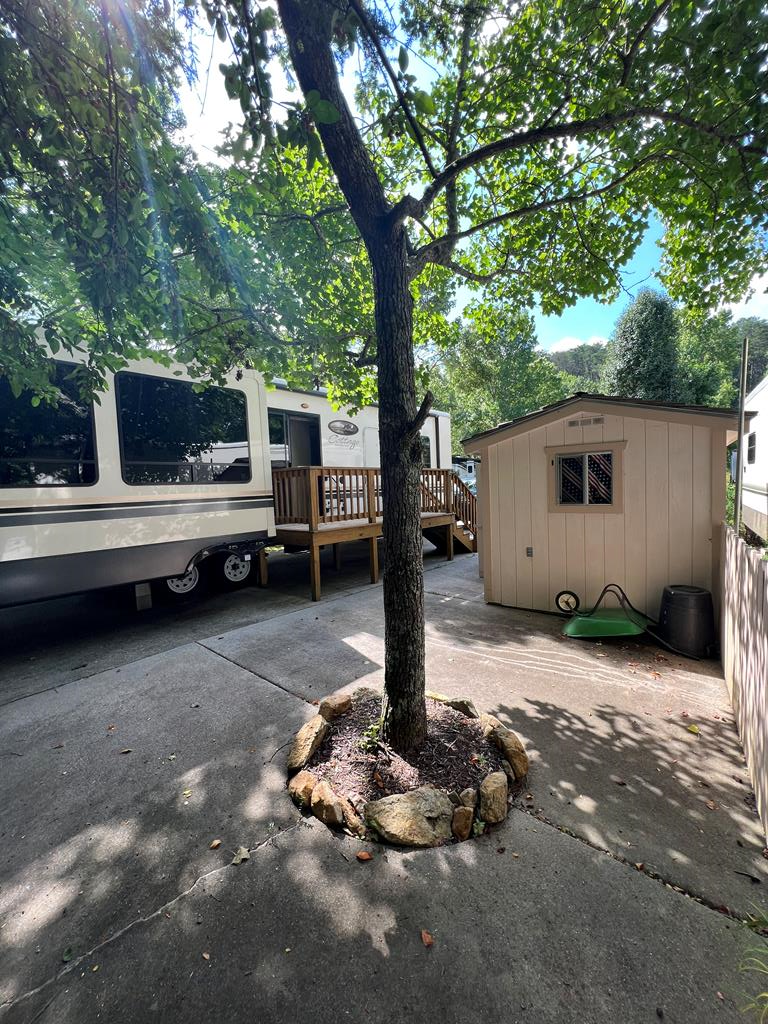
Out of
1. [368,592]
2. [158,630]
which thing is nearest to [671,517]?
[368,592]

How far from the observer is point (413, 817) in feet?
6.48

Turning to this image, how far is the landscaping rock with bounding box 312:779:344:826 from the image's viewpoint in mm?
2037

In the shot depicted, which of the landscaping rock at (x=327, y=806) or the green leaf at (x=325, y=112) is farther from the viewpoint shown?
the landscaping rock at (x=327, y=806)

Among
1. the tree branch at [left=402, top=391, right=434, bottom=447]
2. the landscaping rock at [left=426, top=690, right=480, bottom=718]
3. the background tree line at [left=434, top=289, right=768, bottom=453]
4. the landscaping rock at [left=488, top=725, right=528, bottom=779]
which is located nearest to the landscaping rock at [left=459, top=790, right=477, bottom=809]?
the landscaping rock at [left=488, top=725, right=528, bottom=779]

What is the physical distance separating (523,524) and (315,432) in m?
4.00

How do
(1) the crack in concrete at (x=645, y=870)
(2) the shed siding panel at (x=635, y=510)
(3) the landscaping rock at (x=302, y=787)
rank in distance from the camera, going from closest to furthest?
(1) the crack in concrete at (x=645, y=870)
(3) the landscaping rock at (x=302, y=787)
(2) the shed siding panel at (x=635, y=510)

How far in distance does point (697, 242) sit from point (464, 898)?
4.76 meters

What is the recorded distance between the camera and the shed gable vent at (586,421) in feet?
16.0

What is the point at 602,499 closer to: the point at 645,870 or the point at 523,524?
the point at 523,524

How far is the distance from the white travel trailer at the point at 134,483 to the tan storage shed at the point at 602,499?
139 centimetres

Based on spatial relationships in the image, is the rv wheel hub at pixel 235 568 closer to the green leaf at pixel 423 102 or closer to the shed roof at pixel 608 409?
the shed roof at pixel 608 409

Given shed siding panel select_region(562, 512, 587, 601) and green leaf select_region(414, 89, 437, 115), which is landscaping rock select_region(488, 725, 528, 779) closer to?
shed siding panel select_region(562, 512, 587, 601)

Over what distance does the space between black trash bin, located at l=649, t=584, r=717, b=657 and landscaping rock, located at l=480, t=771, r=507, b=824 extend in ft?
9.57

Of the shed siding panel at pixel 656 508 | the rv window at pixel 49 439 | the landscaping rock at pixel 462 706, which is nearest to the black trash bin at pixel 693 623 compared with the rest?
the shed siding panel at pixel 656 508
